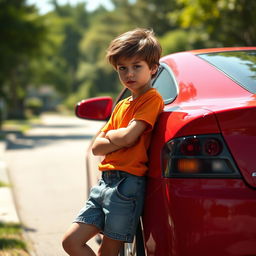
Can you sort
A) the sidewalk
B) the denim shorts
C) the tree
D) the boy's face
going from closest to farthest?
the denim shorts, the boy's face, the sidewalk, the tree

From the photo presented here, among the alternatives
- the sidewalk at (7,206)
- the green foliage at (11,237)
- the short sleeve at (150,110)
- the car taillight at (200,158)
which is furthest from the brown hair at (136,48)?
the sidewalk at (7,206)

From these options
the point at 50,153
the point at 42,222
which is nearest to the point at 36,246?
the point at 42,222

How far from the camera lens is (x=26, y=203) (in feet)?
22.3

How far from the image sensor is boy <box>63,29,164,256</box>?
2.78 metres

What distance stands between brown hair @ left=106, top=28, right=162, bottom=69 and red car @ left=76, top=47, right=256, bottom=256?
0.31m

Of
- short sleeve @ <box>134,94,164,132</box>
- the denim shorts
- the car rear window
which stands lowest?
the denim shorts

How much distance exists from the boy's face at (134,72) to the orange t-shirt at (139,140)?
0.06 meters

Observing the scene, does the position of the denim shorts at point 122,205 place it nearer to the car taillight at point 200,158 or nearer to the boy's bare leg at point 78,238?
the boy's bare leg at point 78,238

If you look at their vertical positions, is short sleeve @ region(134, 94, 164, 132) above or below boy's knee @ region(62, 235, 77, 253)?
above

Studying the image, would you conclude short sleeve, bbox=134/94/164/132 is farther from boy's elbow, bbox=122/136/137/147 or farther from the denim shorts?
the denim shorts

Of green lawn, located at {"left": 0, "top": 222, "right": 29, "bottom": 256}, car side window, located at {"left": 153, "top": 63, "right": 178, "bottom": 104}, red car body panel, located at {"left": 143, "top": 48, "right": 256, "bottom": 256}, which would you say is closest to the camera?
red car body panel, located at {"left": 143, "top": 48, "right": 256, "bottom": 256}

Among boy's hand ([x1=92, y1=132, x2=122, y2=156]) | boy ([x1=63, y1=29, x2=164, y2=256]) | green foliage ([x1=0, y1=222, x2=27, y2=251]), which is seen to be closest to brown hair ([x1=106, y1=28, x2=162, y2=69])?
boy ([x1=63, y1=29, x2=164, y2=256])

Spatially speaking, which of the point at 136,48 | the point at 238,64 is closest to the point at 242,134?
the point at 136,48

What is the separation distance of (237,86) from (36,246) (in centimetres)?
261
